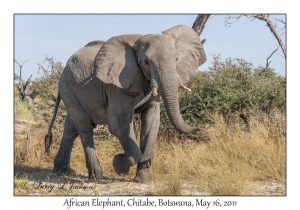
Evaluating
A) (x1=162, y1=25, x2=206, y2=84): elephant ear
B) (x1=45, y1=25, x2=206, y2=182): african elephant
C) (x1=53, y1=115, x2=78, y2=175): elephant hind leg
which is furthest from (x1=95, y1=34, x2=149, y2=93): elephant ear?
(x1=53, y1=115, x2=78, y2=175): elephant hind leg

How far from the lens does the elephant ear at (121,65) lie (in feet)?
21.2

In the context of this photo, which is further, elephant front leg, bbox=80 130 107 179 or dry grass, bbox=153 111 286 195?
elephant front leg, bbox=80 130 107 179

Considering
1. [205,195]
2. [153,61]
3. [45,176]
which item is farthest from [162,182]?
[45,176]

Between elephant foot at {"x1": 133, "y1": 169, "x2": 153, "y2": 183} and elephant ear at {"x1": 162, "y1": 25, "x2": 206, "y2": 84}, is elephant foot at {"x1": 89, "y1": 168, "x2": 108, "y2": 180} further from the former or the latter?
elephant ear at {"x1": 162, "y1": 25, "x2": 206, "y2": 84}

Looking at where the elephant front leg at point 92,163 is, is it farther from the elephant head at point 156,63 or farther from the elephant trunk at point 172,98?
the elephant trunk at point 172,98

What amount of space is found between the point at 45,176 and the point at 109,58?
8.20ft

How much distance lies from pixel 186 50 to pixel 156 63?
38.2 inches

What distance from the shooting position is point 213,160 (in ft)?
25.2

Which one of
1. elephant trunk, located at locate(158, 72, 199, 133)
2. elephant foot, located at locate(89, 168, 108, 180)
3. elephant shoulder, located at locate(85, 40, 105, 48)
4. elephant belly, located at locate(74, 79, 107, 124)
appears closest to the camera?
elephant trunk, located at locate(158, 72, 199, 133)

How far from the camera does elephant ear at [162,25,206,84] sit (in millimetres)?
6664

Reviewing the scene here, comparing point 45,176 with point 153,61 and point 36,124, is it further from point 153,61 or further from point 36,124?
point 36,124

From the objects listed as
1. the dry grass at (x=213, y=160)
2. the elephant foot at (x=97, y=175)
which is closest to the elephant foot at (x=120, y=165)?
the dry grass at (x=213, y=160)

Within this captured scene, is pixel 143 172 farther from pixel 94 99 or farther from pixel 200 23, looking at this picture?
pixel 200 23

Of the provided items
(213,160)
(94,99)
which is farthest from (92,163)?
(213,160)
